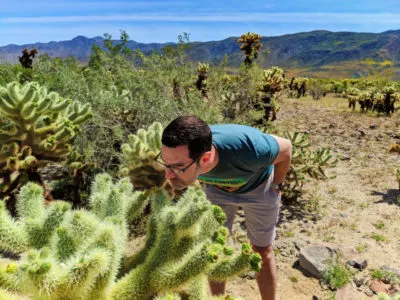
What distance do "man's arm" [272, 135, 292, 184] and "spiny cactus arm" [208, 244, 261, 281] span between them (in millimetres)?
1053

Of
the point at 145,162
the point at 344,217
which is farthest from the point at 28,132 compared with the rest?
the point at 344,217

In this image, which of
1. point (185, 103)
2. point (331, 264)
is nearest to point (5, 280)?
point (331, 264)

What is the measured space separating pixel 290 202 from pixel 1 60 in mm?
10137

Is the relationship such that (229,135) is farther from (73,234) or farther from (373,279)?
(373,279)

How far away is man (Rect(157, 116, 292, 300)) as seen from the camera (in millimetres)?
1829

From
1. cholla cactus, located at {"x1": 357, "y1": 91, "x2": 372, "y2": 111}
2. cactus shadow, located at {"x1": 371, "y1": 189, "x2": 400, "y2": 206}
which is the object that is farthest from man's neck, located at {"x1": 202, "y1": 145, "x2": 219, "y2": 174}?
cholla cactus, located at {"x1": 357, "y1": 91, "x2": 372, "y2": 111}

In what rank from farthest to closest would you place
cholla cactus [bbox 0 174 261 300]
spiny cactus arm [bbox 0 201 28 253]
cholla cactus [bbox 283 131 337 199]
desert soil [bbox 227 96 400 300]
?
cholla cactus [bbox 283 131 337 199] < desert soil [bbox 227 96 400 300] < spiny cactus arm [bbox 0 201 28 253] < cholla cactus [bbox 0 174 261 300]

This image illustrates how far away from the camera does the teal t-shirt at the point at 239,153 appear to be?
7.16ft

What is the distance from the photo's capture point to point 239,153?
7.18ft

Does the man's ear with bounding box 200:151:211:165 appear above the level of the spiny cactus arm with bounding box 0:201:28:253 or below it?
above

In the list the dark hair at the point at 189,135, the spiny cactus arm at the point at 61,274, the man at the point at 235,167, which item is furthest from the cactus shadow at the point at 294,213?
the spiny cactus arm at the point at 61,274

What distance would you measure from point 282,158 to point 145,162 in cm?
147

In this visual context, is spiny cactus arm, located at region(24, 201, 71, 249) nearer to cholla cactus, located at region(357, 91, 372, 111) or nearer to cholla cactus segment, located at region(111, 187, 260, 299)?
cholla cactus segment, located at region(111, 187, 260, 299)

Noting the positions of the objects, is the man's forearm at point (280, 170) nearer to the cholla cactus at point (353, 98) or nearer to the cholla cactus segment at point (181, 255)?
the cholla cactus segment at point (181, 255)
